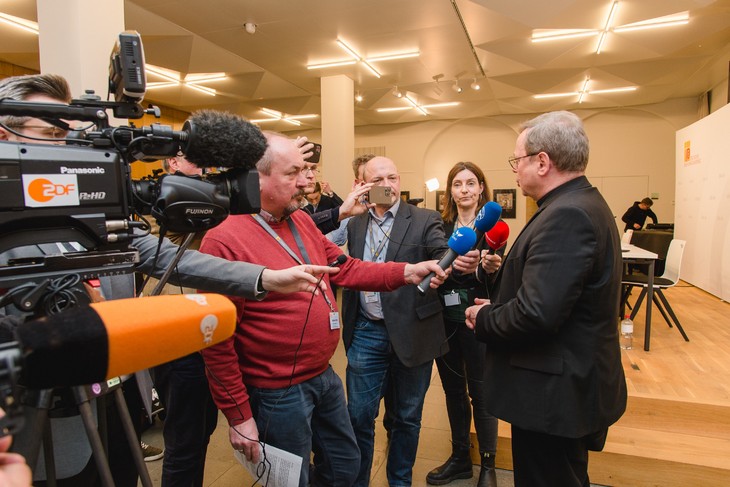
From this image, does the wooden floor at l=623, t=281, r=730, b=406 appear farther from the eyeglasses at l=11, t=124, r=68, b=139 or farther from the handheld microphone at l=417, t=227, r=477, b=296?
the eyeglasses at l=11, t=124, r=68, b=139

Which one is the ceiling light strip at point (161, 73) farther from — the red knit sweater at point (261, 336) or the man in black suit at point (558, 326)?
the man in black suit at point (558, 326)

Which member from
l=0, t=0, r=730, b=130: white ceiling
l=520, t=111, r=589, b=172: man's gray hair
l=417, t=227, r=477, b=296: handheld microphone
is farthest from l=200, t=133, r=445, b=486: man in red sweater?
l=0, t=0, r=730, b=130: white ceiling

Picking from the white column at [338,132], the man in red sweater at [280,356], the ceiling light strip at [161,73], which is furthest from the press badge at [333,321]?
the ceiling light strip at [161,73]

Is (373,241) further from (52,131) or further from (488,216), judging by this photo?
(52,131)

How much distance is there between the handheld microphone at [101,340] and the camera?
1.44 ft

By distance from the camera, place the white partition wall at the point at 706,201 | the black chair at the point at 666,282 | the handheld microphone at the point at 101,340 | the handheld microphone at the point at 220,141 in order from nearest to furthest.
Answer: the handheld microphone at the point at 101,340, the handheld microphone at the point at 220,141, the black chair at the point at 666,282, the white partition wall at the point at 706,201

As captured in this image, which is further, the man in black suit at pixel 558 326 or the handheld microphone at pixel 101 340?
the man in black suit at pixel 558 326

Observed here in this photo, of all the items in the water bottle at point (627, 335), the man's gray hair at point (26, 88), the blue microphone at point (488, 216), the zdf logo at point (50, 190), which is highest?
the man's gray hair at point (26, 88)

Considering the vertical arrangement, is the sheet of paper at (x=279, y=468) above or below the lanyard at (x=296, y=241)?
below

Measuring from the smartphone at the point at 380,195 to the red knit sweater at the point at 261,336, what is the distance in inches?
28.9

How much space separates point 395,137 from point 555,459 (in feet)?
37.2

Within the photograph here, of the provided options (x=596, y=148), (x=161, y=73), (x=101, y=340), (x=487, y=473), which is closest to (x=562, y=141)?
(x=101, y=340)

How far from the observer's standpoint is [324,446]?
1.54 metres

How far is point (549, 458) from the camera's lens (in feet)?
4.88
